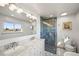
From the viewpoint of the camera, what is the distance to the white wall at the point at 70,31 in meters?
1.48

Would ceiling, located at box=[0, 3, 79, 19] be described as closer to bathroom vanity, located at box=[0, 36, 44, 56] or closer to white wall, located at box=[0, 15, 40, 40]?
white wall, located at box=[0, 15, 40, 40]

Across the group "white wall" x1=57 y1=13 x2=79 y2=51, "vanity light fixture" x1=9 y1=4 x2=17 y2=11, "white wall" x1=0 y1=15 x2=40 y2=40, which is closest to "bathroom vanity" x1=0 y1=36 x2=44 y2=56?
"white wall" x1=0 y1=15 x2=40 y2=40

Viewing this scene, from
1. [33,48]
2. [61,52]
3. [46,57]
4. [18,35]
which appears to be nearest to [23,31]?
[18,35]

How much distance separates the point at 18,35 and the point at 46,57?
0.56 metres

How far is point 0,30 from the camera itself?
1.40 meters

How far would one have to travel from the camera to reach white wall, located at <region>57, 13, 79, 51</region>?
1.48 metres

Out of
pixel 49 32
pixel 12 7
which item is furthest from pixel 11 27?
pixel 49 32

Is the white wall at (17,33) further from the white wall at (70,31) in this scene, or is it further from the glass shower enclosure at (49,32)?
the white wall at (70,31)

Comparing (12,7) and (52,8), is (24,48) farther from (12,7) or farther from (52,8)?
(52,8)

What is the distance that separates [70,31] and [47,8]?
0.52 metres

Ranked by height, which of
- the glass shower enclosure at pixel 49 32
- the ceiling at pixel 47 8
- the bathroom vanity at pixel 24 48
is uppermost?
the ceiling at pixel 47 8

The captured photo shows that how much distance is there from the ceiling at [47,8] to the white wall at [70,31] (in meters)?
0.08

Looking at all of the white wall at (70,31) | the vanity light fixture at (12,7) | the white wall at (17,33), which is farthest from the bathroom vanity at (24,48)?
the vanity light fixture at (12,7)

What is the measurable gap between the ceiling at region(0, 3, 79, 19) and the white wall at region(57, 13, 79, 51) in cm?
8
